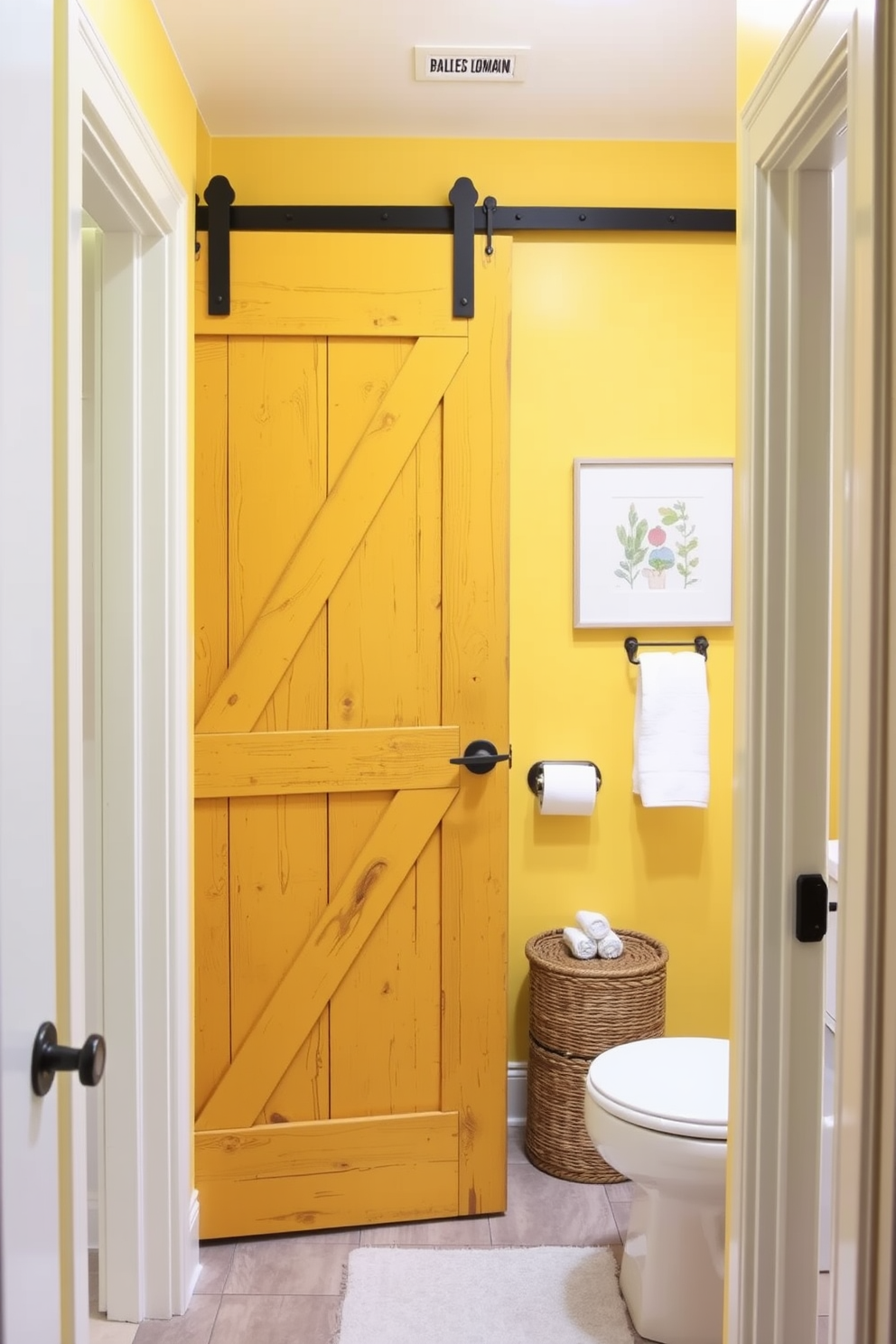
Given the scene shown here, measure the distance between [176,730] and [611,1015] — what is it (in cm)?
123

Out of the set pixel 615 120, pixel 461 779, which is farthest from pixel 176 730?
pixel 615 120

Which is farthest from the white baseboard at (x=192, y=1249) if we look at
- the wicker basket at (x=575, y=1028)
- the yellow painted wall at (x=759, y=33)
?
the yellow painted wall at (x=759, y=33)

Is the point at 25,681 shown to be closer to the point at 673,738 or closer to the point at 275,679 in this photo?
the point at 275,679

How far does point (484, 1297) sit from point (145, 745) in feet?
4.22

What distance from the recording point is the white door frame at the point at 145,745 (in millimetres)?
1934

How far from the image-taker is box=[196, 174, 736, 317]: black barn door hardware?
225 centimetres

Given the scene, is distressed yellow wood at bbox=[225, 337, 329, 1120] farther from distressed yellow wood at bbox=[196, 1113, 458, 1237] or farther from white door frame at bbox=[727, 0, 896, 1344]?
white door frame at bbox=[727, 0, 896, 1344]

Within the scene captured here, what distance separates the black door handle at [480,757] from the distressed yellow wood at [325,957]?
0.07m

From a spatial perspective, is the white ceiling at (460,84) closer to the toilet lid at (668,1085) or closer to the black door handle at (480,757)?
the black door handle at (480,757)

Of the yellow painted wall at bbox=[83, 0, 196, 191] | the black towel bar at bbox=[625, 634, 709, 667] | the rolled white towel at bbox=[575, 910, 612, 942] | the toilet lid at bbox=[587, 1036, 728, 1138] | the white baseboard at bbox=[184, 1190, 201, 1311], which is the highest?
the yellow painted wall at bbox=[83, 0, 196, 191]

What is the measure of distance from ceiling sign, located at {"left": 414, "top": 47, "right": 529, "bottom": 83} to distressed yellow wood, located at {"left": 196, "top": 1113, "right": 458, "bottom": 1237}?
230 cm

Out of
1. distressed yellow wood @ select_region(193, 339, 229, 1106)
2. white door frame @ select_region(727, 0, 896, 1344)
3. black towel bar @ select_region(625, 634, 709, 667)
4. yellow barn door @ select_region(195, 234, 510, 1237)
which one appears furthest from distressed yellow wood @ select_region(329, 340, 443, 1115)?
white door frame @ select_region(727, 0, 896, 1344)

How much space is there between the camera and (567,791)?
2590 millimetres

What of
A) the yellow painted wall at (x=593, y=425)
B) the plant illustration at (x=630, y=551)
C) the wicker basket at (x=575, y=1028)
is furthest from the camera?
the plant illustration at (x=630, y=551)
